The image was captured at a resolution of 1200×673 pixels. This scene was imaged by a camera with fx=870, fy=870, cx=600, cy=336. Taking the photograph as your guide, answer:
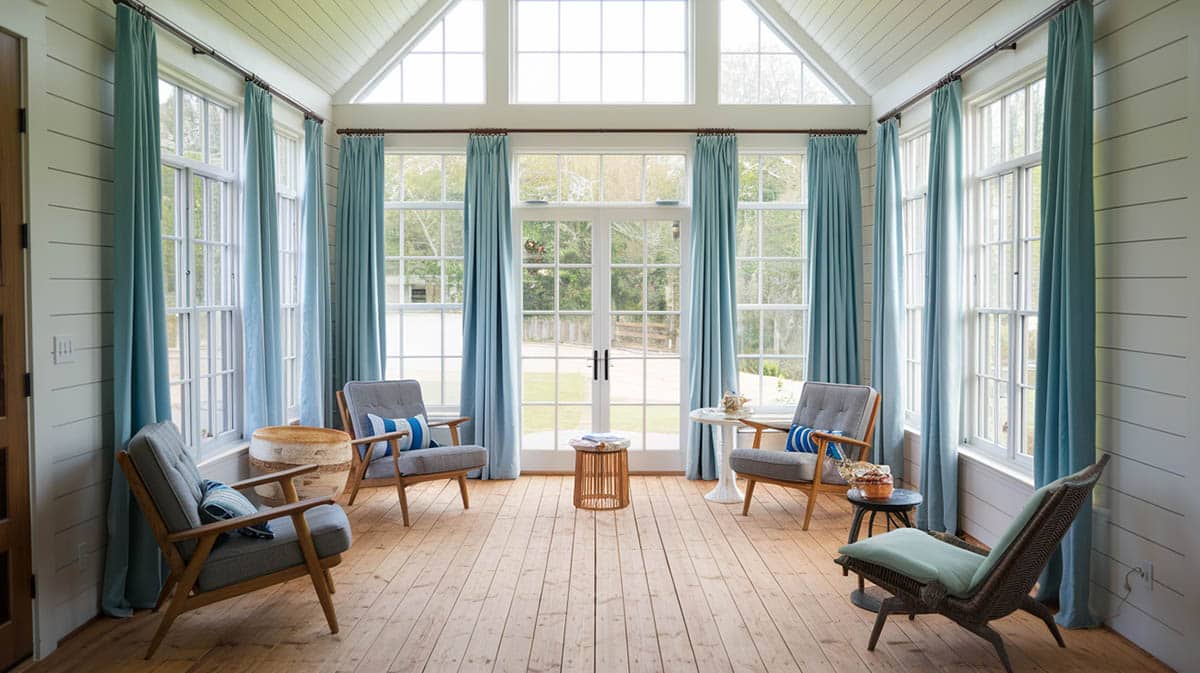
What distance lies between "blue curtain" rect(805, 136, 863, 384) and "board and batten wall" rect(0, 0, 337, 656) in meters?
4.73

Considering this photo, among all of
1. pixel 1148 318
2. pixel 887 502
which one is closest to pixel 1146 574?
pixel 1148 318

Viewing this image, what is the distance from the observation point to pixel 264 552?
11.5 ft

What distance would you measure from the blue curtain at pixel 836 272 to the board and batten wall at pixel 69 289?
4725 mm

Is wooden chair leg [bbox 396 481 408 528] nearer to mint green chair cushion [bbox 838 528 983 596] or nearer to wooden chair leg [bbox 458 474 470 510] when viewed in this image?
wooden chair leg [bbox 458 474 470 510]

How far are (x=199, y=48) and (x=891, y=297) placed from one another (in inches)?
177

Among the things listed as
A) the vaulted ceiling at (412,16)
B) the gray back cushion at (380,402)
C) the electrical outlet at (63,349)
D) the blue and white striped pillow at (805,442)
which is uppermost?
the vaulted ceiling at (412,16)

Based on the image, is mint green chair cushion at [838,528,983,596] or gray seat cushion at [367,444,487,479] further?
gray seat cushion at [367,444,487,479]

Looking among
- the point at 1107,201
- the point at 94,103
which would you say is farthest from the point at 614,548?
the point at 94,103

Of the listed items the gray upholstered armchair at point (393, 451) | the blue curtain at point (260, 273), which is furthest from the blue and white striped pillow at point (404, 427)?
the blue curtain at point (260, 273)

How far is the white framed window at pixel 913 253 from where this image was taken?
592cm

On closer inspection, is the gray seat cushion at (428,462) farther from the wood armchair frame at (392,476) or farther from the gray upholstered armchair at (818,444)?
the gray upholstered armchair at (818,444)

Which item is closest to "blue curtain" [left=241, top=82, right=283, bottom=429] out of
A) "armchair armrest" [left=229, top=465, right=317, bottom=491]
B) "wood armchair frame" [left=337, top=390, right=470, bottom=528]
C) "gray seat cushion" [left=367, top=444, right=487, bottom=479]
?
"wood armchair frame" [left=337, top=390, right=470, bottom=528]

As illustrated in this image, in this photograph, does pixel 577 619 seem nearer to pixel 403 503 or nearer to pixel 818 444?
pixel 403 503

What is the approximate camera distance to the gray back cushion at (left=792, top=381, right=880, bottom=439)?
5664 millimetres
